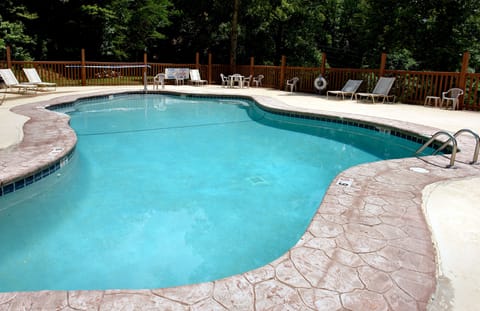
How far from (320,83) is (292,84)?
124 cm

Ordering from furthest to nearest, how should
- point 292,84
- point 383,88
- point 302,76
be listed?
point 302,76, point 292,84, point 383,88

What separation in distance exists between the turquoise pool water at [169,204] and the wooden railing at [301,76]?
14.1ft

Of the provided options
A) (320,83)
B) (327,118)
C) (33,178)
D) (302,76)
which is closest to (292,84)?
(302,76)

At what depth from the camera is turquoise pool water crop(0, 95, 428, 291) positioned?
8.49 ft

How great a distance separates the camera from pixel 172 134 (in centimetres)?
685

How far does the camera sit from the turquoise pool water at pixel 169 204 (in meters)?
2.59

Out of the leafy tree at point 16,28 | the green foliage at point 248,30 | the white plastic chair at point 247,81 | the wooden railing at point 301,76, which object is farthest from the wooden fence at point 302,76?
the green foliage at point 248,30

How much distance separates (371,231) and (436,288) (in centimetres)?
61

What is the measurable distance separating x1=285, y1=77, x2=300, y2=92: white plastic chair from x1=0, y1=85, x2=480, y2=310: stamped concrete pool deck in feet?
33.6

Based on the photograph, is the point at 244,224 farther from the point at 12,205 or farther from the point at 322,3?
the point at 322,3

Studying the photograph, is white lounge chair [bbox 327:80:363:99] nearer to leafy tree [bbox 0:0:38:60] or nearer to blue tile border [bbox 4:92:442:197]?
blue tile border [bbox 4:92:442:197]

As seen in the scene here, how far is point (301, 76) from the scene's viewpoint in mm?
13984

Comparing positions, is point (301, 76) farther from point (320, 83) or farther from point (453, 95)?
point (453, 95)

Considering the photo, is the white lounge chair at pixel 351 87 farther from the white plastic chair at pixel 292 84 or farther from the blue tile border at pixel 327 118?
the blue tile border at pixel 327 118
